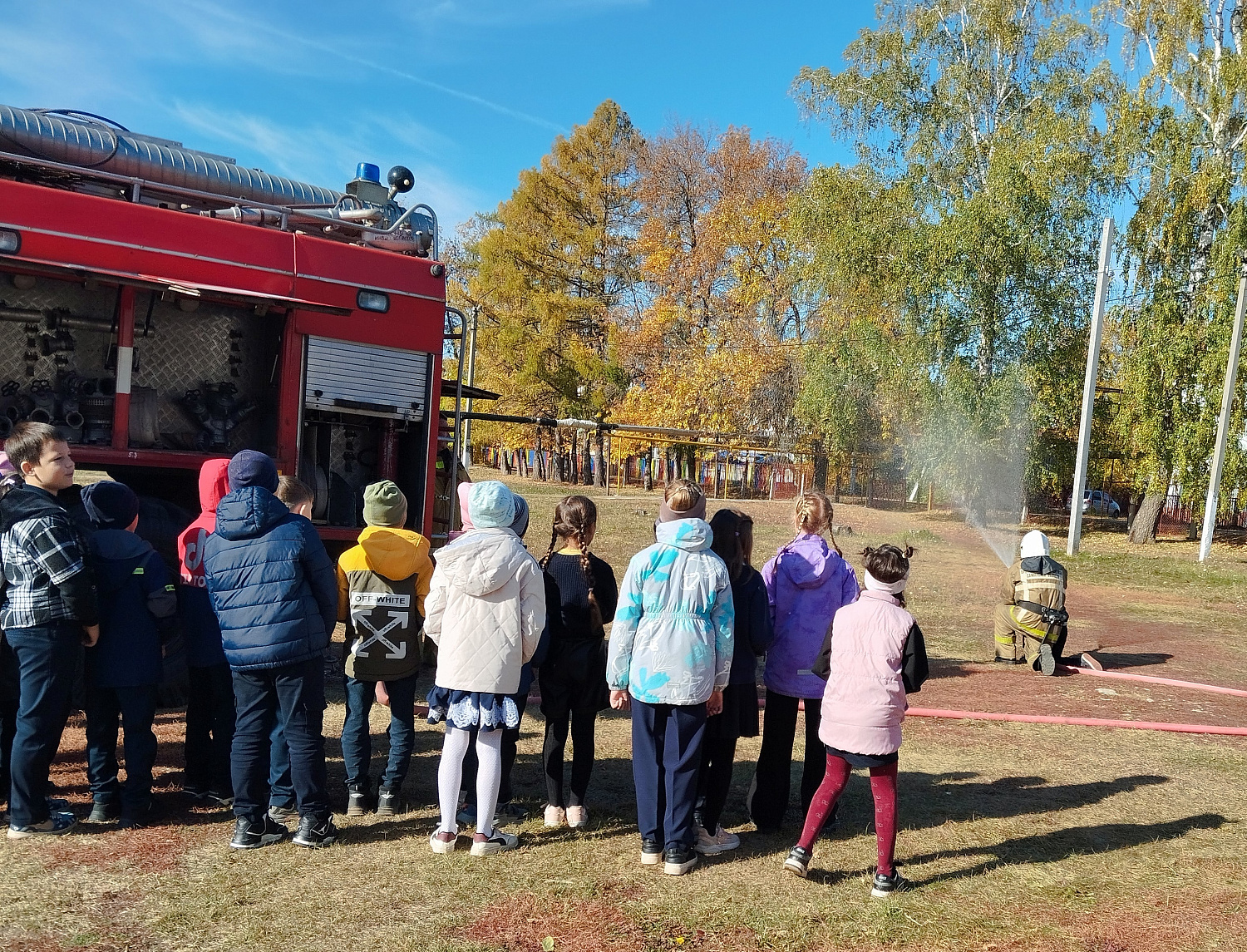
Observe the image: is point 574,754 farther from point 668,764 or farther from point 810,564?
point 810,564

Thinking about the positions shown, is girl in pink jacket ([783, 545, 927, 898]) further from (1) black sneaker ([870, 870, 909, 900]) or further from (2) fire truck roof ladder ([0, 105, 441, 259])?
(2) fire truck roof ladder ([0, 105, 441, 259])

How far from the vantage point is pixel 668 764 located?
4633 millimetres

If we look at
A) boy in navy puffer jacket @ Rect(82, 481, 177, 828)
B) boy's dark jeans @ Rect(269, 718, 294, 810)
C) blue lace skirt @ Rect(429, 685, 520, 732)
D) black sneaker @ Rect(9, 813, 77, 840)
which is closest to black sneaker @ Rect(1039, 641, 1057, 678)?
blue lace skirt @ Rect(429, 685, 520, 732)

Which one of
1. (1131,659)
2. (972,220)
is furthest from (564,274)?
(1131,659)

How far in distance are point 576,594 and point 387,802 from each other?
130cm

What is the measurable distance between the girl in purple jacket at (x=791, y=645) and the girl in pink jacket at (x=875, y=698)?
0.51m

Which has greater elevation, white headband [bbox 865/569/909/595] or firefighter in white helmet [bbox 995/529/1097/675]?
white headband [bbox 865/569/909/595]

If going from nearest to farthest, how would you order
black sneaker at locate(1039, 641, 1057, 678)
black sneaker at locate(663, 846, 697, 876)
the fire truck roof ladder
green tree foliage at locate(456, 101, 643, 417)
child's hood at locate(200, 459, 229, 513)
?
black sneaker at locate(663, 846, 697, 876), child's hood at locate(200, 459, 229, 513), the fire truck roof ladder, black sneaker at locate(1039, 641, 1057, 678), green tree foliage at locate(456, 101, 643, 417)

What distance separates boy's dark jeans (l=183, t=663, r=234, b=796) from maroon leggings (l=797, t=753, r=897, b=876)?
2.70m

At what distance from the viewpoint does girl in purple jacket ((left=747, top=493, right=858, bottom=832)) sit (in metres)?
5.14

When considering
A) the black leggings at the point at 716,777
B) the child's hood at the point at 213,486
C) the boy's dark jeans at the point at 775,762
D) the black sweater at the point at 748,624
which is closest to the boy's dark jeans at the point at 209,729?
the child's hood at the point at 213,486

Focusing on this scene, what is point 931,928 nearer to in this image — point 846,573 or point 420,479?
point 846,573

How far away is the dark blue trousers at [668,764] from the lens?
459cm

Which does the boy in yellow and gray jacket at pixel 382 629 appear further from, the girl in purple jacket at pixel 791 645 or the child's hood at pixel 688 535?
the girl in purple jacket at pixel 791 645
